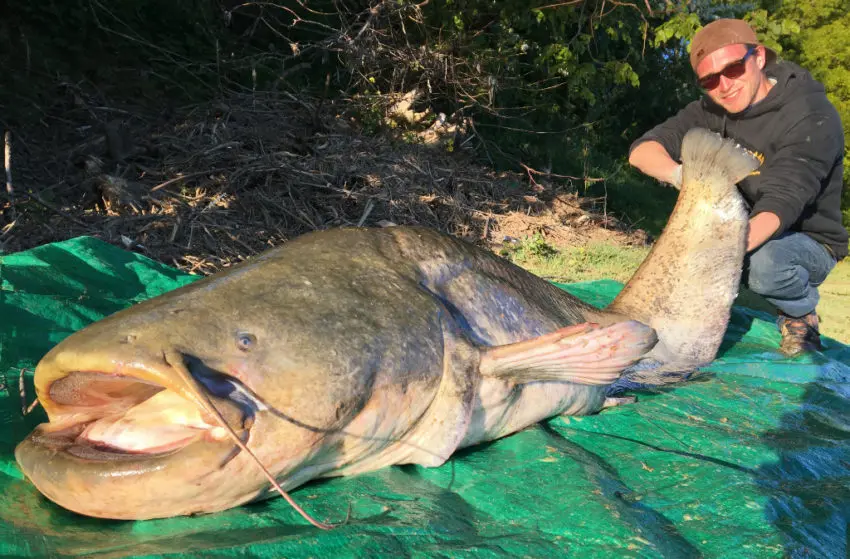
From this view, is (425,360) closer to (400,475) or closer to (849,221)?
(400,475)

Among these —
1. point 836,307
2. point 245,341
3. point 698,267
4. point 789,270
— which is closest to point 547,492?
point 245,341

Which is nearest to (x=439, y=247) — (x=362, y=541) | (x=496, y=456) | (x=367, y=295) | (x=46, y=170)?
(x=367, y=295)

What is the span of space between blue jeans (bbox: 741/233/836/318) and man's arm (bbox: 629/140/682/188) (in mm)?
606

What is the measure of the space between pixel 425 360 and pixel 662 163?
225cm

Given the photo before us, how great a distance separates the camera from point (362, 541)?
1.39m

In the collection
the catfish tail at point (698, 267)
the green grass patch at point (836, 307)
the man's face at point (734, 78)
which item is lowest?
the green grass patch at point (836, 307)

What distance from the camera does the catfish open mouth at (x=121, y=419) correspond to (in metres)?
1.41

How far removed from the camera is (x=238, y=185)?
5.19m

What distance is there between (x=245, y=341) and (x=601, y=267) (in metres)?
4.27

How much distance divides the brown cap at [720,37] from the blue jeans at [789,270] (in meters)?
0.98

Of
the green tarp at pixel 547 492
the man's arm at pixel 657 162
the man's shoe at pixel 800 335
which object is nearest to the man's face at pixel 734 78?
the man's arm at pixel 657 162

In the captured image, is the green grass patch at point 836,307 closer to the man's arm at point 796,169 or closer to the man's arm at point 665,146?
the man's arm at point 796,169

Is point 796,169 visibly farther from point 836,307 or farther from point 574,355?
point 836,307

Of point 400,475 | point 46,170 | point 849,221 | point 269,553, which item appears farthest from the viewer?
point 849,221
